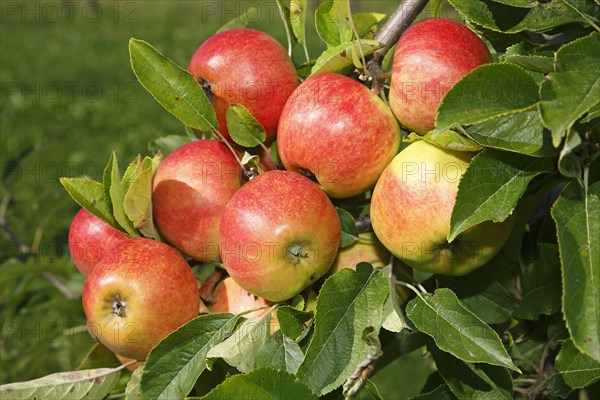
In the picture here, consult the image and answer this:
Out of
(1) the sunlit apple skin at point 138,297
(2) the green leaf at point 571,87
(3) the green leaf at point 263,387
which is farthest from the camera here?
(1) the sunlit apple skin at point 138,297

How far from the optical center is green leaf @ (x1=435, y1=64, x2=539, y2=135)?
830 mm

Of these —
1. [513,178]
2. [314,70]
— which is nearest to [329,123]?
[314,70]

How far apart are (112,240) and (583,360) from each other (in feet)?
2.60

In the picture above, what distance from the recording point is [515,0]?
958 mm

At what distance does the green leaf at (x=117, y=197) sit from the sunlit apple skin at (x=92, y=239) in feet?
0.14

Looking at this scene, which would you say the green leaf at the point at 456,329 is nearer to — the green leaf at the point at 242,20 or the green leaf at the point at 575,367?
the green leaf at the point at 575,367

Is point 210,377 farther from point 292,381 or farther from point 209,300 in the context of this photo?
point 292,381

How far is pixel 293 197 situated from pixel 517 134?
33 centimetres

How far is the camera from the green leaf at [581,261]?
0.77 metres

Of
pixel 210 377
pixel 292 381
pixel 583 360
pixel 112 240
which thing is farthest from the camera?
pixel 112 240

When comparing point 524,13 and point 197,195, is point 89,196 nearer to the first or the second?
point 197,195

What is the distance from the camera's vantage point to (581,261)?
2.65 ft

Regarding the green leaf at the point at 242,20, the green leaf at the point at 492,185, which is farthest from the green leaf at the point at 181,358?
the green leaf at the point at 242,20

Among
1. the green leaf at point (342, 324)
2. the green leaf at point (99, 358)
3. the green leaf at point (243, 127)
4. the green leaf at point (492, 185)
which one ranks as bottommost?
the green leaf at point (99, 358)
